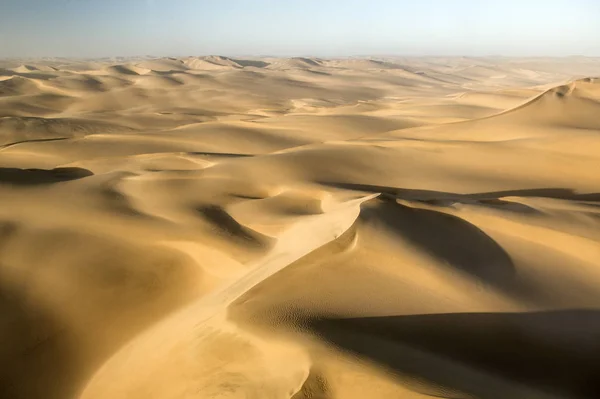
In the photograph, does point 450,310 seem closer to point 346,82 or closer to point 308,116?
point 308,116

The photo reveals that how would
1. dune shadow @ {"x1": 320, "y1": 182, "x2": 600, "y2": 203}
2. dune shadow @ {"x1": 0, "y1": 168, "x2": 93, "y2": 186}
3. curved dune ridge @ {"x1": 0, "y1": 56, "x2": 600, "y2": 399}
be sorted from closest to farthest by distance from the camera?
curved dune ridge @ {"x1": 0, "y1": 56, "x2": 600, "y2": 399}, dune shadow @ {"x1": 320, "y1": 182, "x2": 600, "y2": 203}, dune shadow @ {"x1": 0, "y1": 168, "x2": 93, "y2": 186}

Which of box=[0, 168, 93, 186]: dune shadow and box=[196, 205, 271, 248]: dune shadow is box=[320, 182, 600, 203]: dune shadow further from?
box=[0, 168, 93, 186]: dune shadow

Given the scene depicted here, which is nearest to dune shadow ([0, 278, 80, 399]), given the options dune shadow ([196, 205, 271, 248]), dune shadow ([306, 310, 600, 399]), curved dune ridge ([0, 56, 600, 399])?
curved dune ridge ([0, 56, 600, 399])

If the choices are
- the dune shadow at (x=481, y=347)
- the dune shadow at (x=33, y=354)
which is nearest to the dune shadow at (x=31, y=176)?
the dune shadow at (x=33, y=354)

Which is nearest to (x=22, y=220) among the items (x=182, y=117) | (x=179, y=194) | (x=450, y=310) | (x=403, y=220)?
(x=179, y=194)

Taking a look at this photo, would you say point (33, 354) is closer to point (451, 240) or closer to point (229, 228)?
point (229, 228)

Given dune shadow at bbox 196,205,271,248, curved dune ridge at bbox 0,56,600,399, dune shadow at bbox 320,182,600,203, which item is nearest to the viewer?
curved dune ridge at bbox 0,56,600,399

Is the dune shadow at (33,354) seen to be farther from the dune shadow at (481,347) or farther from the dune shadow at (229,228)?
the dune shadow at (481,347)
